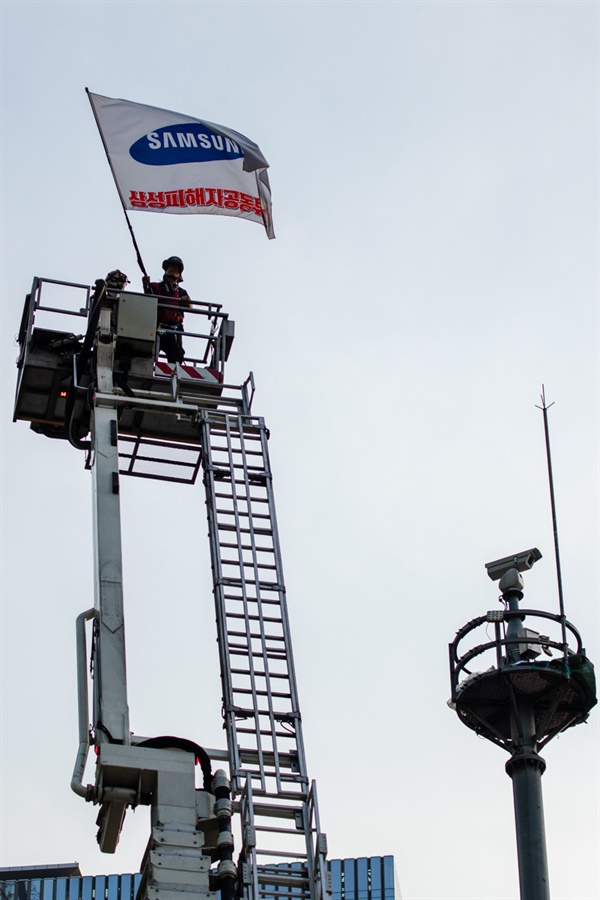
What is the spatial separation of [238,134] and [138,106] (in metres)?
1.85

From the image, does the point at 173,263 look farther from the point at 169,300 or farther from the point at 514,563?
the point at 514,563

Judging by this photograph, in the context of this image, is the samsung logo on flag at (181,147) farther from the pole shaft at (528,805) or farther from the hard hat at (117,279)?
the pole shaft at (528,805)

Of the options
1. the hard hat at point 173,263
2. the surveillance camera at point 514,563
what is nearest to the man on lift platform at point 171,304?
the hard hat at point 173,263

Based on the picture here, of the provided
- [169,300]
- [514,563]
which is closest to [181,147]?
[169,300]

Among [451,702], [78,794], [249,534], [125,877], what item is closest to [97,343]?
[249,534]

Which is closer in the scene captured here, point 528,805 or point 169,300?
point 169,300

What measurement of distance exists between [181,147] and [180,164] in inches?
18.4

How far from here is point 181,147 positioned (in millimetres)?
29625

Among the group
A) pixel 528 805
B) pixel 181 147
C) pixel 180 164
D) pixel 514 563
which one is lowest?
pixel 528 805

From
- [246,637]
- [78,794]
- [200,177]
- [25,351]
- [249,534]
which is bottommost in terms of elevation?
[78,794]

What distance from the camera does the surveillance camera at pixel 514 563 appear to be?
33312 millimetres

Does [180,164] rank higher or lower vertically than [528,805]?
higher

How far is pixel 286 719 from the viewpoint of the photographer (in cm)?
2172

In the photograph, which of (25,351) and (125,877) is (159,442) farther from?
(125,877)
